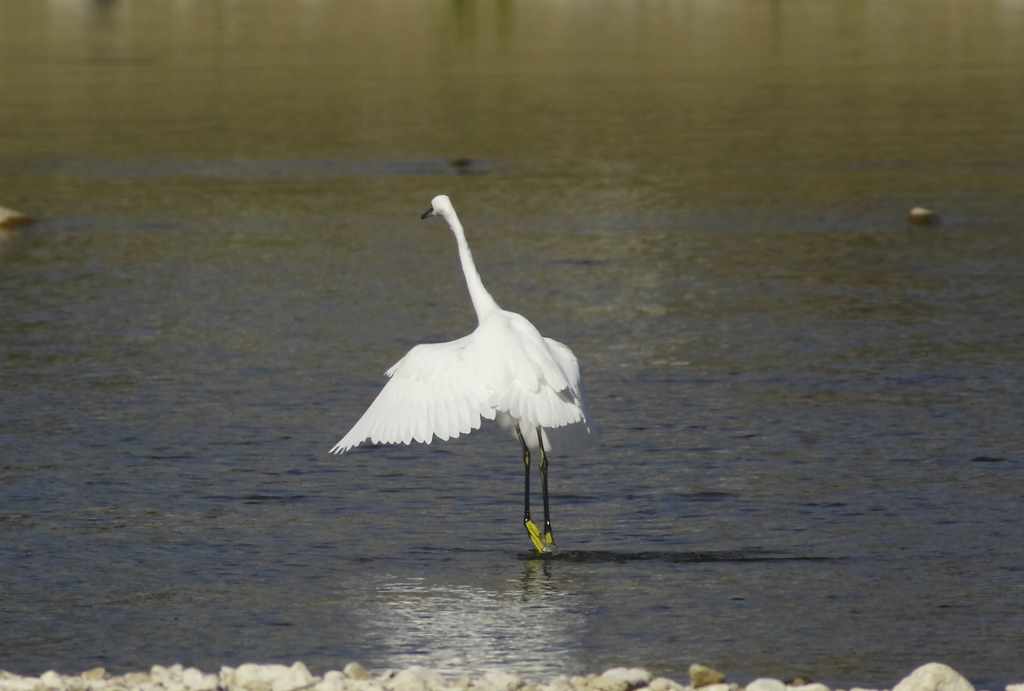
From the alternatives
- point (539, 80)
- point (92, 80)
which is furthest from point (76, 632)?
point (92, 80)

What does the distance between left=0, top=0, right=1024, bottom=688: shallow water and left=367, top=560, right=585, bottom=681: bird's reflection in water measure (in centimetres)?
3

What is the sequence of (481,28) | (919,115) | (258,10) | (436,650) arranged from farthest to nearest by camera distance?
(258,10), (481,28), (919,115), (436,650)

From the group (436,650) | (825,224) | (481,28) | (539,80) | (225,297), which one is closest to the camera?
(436,650)

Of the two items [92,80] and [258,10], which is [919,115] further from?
[258,10]

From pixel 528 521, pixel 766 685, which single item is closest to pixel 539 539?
pixel 528 521

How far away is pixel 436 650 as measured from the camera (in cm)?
862

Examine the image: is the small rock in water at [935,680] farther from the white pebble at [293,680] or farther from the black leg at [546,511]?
the black leg at [546,511]

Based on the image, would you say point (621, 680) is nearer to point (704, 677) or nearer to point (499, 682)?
point (704, 677)

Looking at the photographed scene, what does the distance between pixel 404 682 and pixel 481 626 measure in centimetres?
146

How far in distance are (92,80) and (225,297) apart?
3268 centimetres

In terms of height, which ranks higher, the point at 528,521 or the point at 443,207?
the point at 443,207

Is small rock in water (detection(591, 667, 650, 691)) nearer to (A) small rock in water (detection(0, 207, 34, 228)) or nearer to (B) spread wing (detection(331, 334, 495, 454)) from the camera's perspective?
(B) spread wing (detection(331, 334, 495, 454))

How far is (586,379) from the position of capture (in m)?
15.0

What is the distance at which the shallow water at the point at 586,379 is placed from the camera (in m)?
9.22
